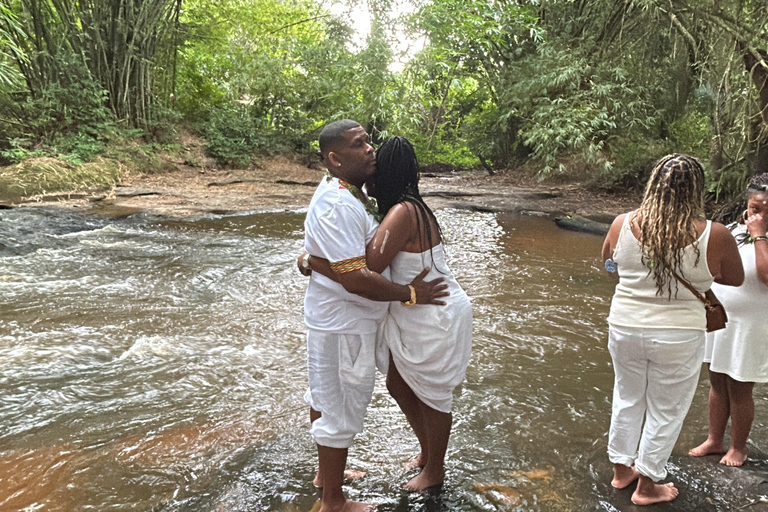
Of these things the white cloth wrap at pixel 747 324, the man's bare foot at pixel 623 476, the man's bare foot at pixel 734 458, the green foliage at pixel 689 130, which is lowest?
the man's bare foot at pixel 623 476

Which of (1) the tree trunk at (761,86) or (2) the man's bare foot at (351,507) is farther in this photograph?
(1) the tree trunk at (761,86)

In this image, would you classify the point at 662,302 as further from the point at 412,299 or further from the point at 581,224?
the point at 581,224

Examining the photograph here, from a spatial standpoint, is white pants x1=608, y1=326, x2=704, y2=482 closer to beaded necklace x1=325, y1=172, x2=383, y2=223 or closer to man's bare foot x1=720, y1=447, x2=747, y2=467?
man's bare foot x1=720, y1=447, x2=747, y2=467

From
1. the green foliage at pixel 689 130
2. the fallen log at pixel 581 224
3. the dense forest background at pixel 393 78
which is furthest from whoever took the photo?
the green foliage at pixel 689 130

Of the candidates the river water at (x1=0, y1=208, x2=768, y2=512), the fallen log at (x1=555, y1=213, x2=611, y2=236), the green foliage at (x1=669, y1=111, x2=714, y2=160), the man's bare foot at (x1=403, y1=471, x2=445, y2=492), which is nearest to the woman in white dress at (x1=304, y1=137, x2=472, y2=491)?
the man's bare foot at (x1=403, y1=471, x2=445, y2=492)

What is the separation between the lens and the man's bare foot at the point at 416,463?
8.25ft

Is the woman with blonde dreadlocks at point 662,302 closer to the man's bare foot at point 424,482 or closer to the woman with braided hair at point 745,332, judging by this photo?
the woman with braided hair at point 745,332

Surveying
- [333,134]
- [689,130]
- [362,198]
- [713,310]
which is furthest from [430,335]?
[689,130]

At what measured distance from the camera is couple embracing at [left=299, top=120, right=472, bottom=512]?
6.66 feet

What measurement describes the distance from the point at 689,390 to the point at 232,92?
55.5 ft

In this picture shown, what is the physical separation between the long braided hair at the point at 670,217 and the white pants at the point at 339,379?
1122mm

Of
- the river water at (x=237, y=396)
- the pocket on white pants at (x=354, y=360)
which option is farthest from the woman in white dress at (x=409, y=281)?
the river water at (x=237, y=396)

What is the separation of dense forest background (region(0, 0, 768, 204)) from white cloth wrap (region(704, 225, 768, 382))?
7.00 meters

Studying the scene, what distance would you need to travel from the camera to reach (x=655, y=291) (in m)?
2.11
